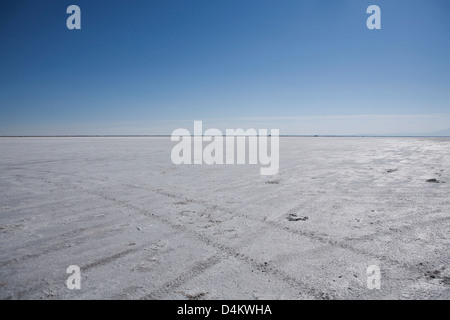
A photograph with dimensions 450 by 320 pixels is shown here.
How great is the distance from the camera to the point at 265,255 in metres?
2.81

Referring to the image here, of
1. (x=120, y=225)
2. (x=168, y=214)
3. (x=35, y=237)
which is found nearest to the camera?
(x=35, y=237)

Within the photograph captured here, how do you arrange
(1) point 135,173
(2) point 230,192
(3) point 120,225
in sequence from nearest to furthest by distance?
(3) point 120,225 < (2) point 230,192 < (1) point 135,173

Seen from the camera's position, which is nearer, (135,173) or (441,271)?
(441,271)

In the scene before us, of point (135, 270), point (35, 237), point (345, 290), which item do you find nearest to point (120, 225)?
point (35, 237)

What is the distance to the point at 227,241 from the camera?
3.17m

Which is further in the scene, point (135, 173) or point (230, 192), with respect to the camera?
point (135, 173)

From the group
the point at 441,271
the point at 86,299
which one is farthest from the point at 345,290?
the point at 86,299

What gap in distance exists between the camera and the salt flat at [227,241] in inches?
88.2

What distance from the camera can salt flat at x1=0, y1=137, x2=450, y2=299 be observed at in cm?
224
